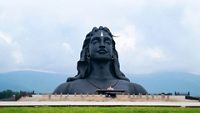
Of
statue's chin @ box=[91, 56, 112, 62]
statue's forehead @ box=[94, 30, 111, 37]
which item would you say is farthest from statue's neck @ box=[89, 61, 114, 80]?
statue's forehead @ box=[94, 30, 111, 37]

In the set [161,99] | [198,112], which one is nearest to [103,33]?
[161,99]

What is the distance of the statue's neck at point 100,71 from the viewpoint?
36.3m

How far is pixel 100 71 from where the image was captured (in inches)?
1432

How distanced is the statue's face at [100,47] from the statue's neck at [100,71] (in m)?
0.80

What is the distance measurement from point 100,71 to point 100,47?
6.95 feet

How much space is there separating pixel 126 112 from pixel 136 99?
13651 millimetres

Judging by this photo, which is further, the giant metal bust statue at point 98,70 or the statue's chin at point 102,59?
the statue's chin at point 102,59

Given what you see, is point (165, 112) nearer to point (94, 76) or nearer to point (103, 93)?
point (103, 93)

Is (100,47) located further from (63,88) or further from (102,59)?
(63,88)

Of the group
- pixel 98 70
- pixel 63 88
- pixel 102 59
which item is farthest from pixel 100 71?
pixel 63 88

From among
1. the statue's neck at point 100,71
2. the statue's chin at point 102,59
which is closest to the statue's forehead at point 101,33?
the statue's chin at point 102,59

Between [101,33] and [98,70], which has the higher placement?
[101,33]

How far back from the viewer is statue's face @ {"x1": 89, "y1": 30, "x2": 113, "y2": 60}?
117ft

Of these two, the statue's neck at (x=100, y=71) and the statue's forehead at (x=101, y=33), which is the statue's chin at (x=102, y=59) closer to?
the statue's neck at (x=100, y=71)
